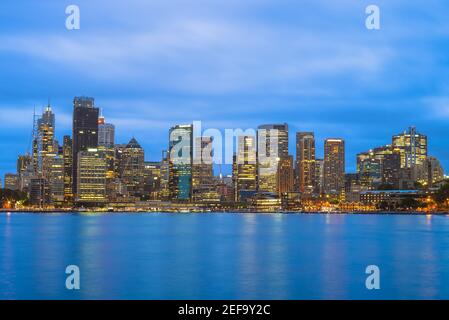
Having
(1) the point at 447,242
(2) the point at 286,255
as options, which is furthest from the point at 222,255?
(1) the point at 447,242

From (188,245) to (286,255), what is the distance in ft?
48.6

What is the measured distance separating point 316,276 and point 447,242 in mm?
32609

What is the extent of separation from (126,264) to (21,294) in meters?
14.1

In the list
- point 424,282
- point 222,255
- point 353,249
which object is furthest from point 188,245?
point 424,282

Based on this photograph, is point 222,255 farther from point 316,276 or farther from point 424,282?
point 424,282
